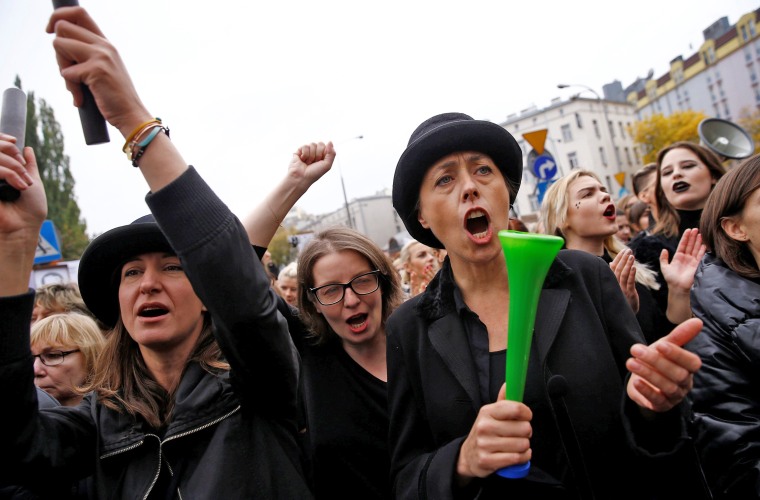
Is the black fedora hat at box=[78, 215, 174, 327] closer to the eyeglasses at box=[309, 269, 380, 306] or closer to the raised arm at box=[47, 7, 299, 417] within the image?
the raised arm at box=[47, 7, 299, 417]

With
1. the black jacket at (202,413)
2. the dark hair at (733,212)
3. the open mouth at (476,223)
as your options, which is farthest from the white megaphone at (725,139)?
the black jacket at (202,413)

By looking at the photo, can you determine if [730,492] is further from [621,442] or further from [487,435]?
[487,435]

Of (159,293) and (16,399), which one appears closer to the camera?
(16,399)

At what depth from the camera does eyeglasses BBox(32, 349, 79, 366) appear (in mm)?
2980

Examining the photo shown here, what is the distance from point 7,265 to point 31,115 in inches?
1507

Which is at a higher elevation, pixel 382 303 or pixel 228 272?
pixel 228 272

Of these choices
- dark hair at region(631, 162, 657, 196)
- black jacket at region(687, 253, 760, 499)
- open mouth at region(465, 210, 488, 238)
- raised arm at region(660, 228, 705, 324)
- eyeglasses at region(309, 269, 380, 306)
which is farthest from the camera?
dark hair at region(631, 162, 657, 196)

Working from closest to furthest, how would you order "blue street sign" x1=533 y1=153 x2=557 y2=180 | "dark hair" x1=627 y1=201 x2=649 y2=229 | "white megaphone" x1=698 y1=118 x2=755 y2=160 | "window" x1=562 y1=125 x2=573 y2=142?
1. "white megaphone" x1=698 y1=118 x2=755 y2=160
2. "dark hair" x1=627 y1=201 x2=649 y2=229
3. "blue street sign" x1=533 y1=153 x2=557 y2=180
4. "window" x1=562 y1=125 x2=573 y2=142

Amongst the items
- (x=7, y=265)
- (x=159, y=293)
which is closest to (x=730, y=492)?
(x=159, y=293)

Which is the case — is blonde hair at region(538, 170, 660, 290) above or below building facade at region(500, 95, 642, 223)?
below

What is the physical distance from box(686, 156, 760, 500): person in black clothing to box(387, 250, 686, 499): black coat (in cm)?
69

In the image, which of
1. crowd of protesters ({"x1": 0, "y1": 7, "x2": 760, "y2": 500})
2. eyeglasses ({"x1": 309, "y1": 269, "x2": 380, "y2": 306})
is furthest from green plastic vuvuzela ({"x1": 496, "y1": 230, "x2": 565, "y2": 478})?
eyeglasses ({"x1": 309, "y1": 269, "x2": 380, "y2": 306})

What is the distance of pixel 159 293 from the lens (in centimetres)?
183

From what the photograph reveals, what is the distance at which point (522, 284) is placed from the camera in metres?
1.10
